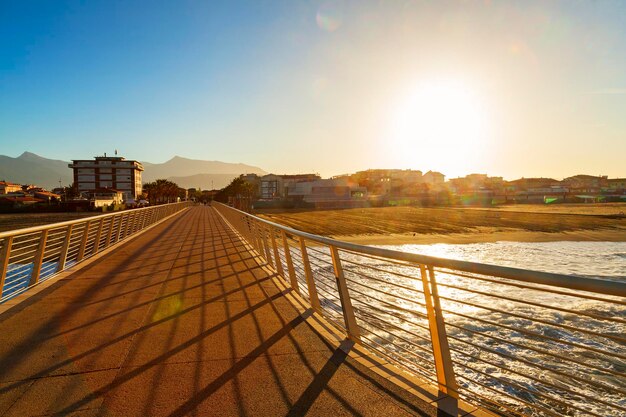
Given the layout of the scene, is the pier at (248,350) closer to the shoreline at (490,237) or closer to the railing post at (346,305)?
the railing post at (346,305)

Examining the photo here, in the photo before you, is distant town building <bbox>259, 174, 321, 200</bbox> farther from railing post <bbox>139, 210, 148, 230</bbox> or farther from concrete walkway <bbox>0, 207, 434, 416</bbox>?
concrete walkway <bbox>0, 207, 434, 416</bbox>

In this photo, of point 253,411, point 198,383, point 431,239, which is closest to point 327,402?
point 253,411

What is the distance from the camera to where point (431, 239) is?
33.2m

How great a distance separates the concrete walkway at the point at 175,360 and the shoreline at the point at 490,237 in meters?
24.1

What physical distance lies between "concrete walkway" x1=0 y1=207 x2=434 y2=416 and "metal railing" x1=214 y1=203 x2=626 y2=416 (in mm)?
466

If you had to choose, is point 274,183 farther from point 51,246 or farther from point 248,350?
point 248,350

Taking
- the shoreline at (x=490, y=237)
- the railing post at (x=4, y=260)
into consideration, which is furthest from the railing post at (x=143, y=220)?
the railing post at (x=4, y=260)

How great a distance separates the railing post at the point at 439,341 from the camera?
294 cm

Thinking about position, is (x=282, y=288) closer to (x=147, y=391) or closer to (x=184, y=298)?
(x=184, y=298)

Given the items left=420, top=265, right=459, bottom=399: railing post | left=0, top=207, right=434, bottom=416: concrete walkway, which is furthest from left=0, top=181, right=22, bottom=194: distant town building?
left=420, top=265, right=459, bottom=399: railing post

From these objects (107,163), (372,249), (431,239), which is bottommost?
(431,239)

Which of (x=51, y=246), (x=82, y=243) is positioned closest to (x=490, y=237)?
(x=82, y=243)

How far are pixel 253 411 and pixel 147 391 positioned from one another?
2.93 feet

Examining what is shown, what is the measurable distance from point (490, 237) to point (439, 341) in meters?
35.2
